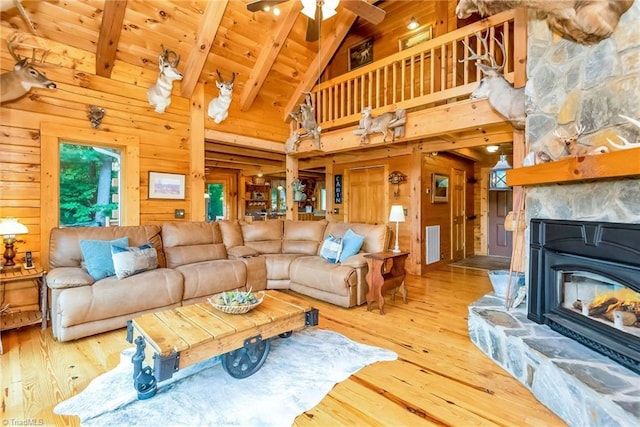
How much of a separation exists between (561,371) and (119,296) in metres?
3.39

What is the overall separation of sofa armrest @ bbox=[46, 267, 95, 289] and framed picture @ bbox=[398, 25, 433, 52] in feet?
18.6

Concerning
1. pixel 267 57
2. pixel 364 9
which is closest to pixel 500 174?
pixel 364 9

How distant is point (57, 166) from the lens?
11.6 feet

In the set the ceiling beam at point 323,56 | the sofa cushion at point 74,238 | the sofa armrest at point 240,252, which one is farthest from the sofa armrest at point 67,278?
the ceiling beam at point 323,56

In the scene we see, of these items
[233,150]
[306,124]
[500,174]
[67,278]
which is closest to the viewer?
[67,278]

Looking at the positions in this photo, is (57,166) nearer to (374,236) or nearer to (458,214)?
(374,236)

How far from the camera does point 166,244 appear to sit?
150 inches

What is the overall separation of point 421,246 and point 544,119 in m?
3.22

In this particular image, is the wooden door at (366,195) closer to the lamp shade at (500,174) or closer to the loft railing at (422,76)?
the loft railing at (422,76)

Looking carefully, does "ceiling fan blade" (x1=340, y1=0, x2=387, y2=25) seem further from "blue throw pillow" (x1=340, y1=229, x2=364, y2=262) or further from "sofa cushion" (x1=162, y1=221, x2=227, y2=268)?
"sofa cushion" (x1=162, y1=221, x2=227, y2=268)

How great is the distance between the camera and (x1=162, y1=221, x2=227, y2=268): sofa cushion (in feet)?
12.4

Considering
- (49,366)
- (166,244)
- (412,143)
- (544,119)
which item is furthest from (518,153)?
(49,366)

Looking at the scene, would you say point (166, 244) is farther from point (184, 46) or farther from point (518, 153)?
point (518, 153)

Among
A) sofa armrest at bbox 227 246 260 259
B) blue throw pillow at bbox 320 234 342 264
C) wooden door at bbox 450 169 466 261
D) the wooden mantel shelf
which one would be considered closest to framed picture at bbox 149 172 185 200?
sofa armrest at bbox 227 246 260 259
